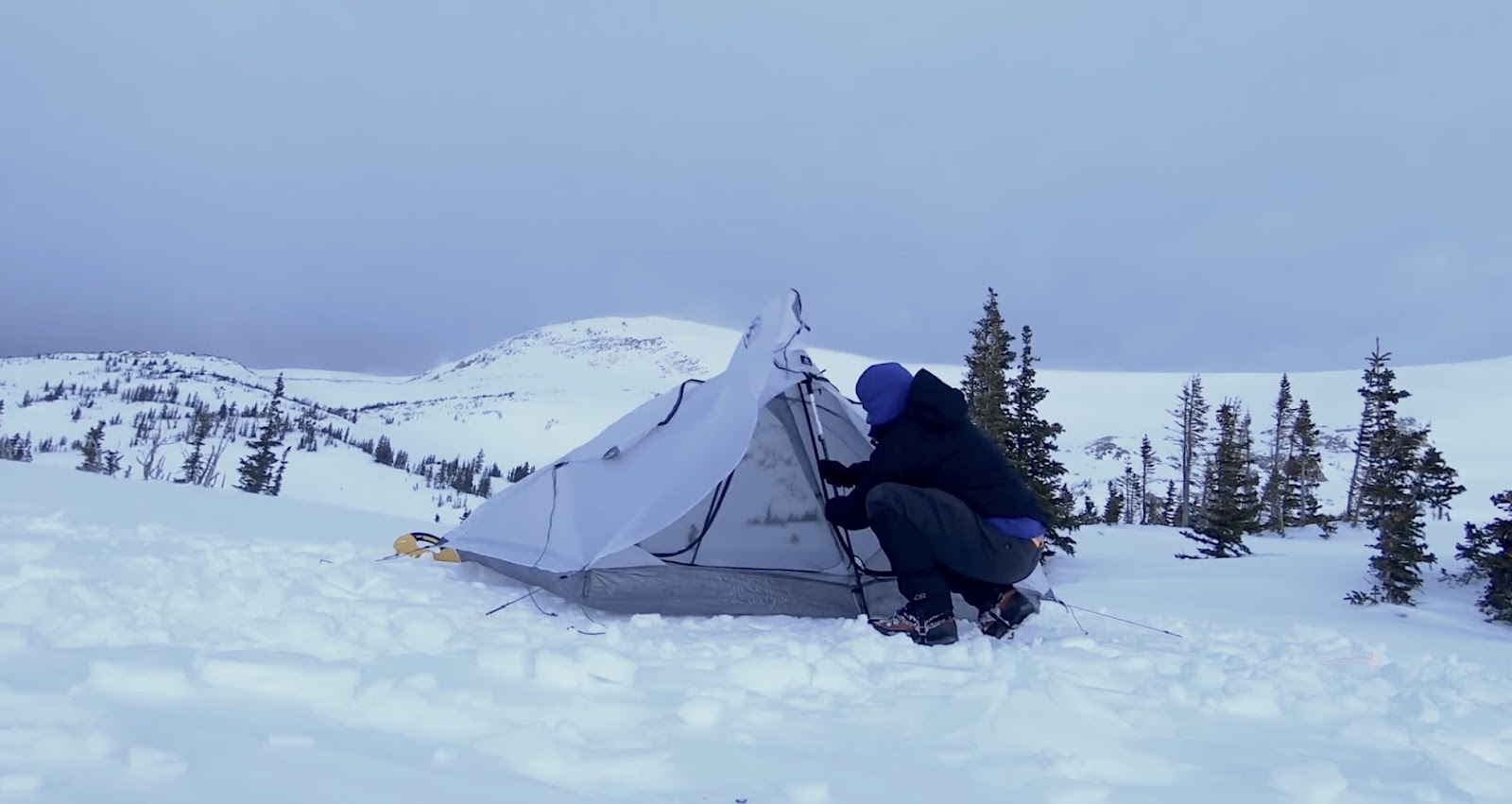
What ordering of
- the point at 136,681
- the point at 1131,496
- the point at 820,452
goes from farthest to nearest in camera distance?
the point at 1131,496
the point at 820,452
the point at 136,681

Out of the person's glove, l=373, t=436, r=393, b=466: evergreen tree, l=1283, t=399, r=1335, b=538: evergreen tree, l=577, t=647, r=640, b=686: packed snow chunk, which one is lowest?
l=373, t=436, r=393, b=466: evergreen tree

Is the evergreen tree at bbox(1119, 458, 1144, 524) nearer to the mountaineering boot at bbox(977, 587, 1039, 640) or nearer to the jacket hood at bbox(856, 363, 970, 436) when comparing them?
the mountaineering boot at bbox(977, 587, 1039, 640)

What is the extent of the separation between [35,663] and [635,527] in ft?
7.64

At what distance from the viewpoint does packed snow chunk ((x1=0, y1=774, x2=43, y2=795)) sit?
1.50m

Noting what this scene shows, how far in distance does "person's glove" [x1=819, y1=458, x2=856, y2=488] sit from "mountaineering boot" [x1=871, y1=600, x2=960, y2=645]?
0.83m

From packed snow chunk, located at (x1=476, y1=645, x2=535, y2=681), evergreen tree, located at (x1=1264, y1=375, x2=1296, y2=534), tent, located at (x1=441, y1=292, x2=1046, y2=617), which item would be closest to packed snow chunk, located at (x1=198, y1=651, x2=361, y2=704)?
packed snow chunk, located at (x1=476, y1=645, x2=535, y2=681)

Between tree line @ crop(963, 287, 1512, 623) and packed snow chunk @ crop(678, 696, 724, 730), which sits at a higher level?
tree line @ crop(963, 287, 1512, 623)

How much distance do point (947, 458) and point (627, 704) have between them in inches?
87.0

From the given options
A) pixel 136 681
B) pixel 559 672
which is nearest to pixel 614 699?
pixel 559 672

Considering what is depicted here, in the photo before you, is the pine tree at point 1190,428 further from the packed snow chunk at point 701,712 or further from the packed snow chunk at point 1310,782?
the packed snow chunk at point 701,712

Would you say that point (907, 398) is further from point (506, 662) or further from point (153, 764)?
point (153, 764)

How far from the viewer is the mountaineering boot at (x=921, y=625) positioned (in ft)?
12.4

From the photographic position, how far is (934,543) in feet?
12.8

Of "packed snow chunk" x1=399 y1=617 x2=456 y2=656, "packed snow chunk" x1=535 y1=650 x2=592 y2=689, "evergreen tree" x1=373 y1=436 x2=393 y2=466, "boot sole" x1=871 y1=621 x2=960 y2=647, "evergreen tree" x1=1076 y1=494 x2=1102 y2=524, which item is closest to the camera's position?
"packed snow chunk" x1=535 y1=650 x2=592 y2=689
